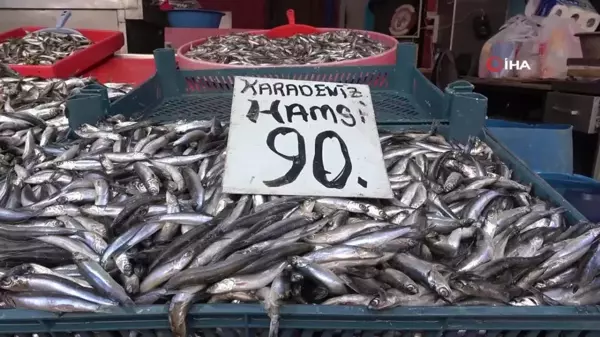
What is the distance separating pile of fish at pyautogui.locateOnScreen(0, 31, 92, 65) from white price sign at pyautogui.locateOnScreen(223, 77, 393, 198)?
287cm

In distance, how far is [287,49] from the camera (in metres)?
3.83

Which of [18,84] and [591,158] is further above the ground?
[18,84]

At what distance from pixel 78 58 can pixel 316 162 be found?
320 cm

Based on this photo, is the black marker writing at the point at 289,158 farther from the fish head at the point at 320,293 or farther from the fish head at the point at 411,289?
the fish head at the point at 411,289

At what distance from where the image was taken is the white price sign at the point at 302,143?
137 centimetres

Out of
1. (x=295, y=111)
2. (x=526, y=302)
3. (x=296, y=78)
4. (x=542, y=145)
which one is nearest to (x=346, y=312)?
(x=526, y=302)

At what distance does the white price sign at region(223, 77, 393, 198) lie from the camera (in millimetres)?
1369

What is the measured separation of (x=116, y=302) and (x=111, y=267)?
0.49 feet

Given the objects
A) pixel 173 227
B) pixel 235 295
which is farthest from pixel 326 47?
pixel 235 295

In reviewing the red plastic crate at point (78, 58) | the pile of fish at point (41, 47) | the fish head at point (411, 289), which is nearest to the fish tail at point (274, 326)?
the fish head at point (411, 289)

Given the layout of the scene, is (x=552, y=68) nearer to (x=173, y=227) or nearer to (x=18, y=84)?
(x=173, y=227)

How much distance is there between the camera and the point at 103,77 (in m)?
3.88

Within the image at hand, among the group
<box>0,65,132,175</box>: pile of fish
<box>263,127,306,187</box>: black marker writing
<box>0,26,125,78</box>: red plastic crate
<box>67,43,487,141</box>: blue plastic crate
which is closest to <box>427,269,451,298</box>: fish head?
<box>263,127,306,187</box>: black marker writing

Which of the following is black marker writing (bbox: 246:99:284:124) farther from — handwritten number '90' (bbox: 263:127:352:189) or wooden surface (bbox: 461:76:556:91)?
wooden surface (bbox: 461:76:556:91)
